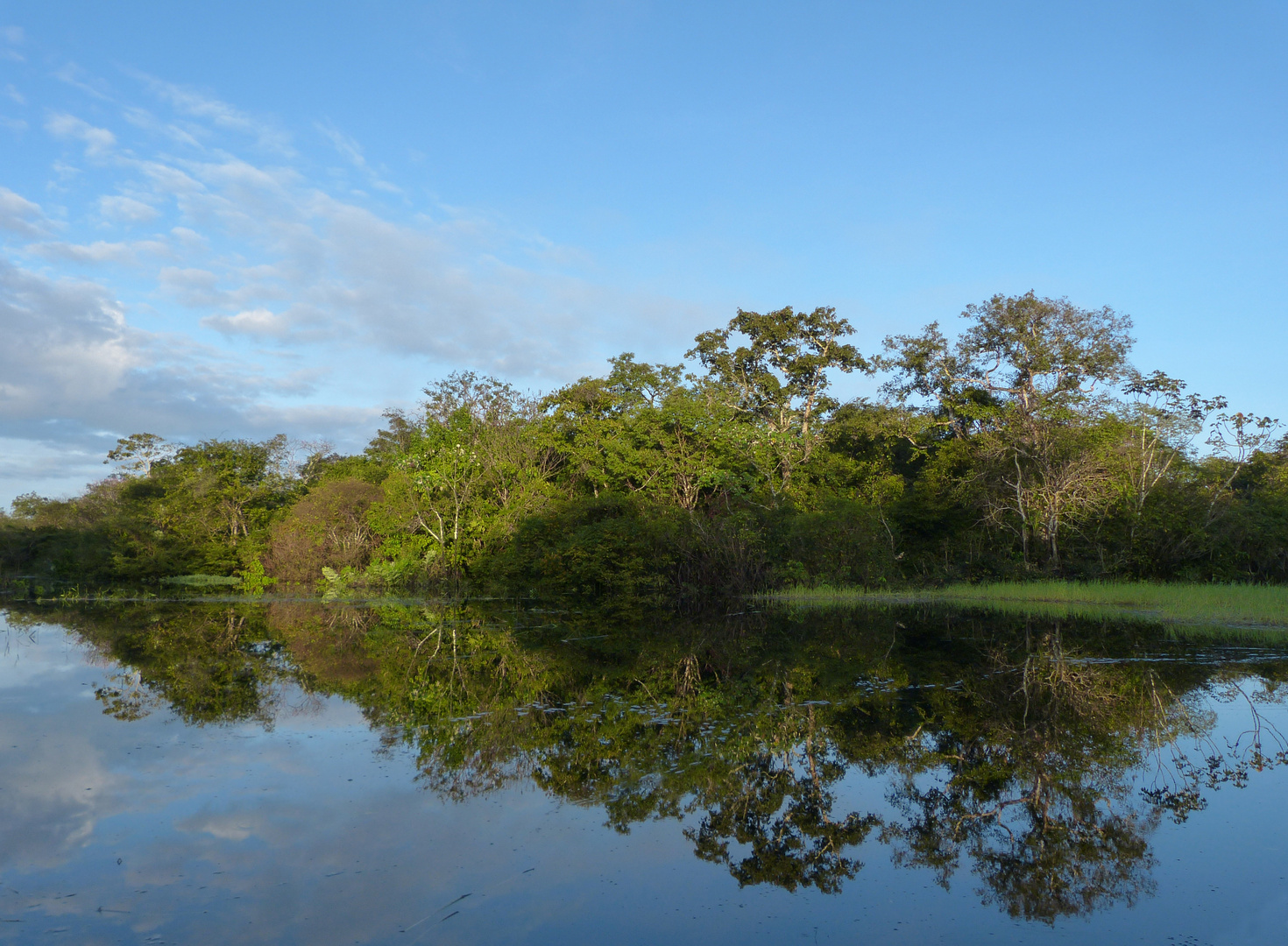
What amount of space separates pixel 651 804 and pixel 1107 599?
17.2 metres

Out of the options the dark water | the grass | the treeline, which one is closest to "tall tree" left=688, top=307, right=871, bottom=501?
the treeline

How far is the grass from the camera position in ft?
47.8

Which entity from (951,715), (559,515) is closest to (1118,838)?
(951,715)

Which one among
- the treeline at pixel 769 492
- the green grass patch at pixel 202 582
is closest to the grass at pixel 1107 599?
the treeline at pixel 769 492

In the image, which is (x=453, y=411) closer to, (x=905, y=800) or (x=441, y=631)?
(x=441, y=631)

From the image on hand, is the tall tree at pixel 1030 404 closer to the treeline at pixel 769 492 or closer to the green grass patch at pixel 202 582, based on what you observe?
the treeline at pixel 769 492

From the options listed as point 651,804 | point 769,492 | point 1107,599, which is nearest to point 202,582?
point 769,492

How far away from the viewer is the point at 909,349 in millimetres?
30031

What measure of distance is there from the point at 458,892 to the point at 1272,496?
28.6 metres

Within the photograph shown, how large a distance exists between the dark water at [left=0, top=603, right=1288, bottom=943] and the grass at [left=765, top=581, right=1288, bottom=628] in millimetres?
5589

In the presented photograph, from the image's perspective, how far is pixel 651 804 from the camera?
4746 millimetres

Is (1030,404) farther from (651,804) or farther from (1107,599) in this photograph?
(651,804)

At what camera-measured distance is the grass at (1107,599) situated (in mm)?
14555

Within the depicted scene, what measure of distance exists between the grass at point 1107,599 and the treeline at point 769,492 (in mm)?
1510
